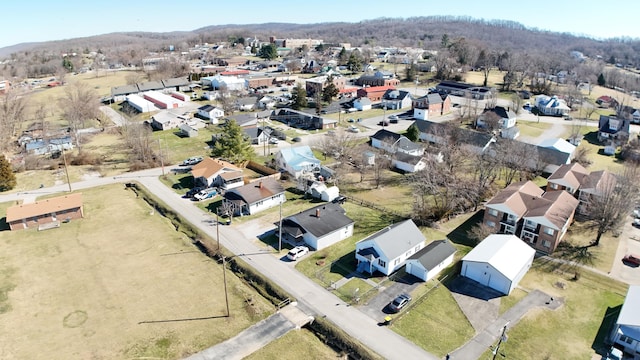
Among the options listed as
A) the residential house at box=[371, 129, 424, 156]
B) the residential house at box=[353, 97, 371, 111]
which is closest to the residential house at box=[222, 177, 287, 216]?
the residential house at box=[371, 129, 424, 156]

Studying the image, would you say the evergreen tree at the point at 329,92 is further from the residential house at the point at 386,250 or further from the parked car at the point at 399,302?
the parked car at the point at 399,302

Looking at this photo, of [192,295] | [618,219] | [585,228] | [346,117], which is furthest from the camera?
[346,117]

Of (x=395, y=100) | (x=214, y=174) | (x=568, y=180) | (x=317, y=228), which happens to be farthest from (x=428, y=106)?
(x=317, y=228)

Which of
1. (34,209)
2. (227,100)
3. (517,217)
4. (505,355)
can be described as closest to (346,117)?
(227,100)

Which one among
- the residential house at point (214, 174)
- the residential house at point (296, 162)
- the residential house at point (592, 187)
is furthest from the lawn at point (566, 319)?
the residential house at point (214, 174)

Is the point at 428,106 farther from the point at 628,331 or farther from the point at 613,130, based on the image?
the point at 628,331

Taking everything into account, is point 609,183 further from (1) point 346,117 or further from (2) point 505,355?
(1) point 346,117
